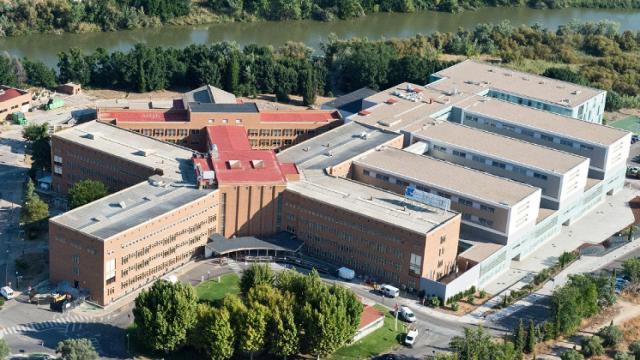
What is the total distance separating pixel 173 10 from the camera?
14775 cm

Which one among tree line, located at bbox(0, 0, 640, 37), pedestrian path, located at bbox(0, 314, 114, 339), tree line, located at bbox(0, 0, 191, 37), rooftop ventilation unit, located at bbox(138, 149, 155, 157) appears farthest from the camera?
tree line, located at bbox(0, 0, 640, 37)

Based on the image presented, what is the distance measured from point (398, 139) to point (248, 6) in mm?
63462

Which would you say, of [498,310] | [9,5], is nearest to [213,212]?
[498,310]

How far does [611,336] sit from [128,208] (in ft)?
118

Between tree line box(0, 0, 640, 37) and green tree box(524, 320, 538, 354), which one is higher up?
tree line box(0, 0, 640, 37)

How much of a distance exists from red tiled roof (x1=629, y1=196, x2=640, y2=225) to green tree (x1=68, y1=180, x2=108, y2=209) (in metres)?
46.6

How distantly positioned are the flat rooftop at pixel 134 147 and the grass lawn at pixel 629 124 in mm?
49946

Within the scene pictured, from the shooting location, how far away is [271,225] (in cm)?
8556

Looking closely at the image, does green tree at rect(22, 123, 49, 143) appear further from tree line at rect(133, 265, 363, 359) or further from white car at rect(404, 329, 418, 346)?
white car at rect(404, 329, 418, 346)

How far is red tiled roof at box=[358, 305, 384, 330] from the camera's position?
74412 mm

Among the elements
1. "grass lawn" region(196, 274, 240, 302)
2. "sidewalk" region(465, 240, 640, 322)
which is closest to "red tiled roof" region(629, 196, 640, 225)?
"sidewalk" region(465, 240, 640, 322)

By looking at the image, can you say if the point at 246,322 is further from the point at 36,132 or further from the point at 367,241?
the point at 36,132

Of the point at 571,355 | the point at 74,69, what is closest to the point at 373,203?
the point at 571,355

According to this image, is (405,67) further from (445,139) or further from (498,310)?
(498,310)
